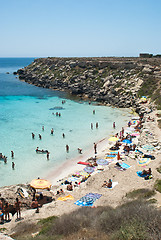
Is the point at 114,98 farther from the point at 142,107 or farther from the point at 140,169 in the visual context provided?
the point at 140,169

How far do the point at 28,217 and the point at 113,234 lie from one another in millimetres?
6006

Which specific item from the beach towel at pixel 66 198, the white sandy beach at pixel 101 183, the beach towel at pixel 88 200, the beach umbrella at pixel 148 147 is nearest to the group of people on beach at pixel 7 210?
the white sandy beach at pixel 101 183

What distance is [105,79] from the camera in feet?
178

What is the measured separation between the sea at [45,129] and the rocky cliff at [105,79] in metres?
4.38

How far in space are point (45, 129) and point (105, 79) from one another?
28.4 meters

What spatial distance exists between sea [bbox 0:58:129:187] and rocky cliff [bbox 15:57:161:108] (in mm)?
4378

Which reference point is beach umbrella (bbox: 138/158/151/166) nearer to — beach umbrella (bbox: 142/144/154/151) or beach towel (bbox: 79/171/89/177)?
beach umbrella (bbox: 142/144/154/151)

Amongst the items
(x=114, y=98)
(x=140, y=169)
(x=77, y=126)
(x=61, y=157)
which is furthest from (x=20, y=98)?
(x=140, y=169)

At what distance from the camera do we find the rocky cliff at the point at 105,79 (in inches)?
1788

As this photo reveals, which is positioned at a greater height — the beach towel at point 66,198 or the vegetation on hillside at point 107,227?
the vegetation on hillside at point 107,227

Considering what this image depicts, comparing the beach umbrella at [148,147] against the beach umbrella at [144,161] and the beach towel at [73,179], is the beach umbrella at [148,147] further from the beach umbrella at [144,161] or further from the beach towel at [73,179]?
the beach towel at [73,179]

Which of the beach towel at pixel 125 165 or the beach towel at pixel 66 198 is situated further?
the beach towel at pixel 125 165

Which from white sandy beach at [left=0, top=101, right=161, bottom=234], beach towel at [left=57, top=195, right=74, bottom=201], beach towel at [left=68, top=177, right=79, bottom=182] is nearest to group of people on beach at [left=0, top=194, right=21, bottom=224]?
white sandy beach at [left=0, top=101, right=161, bottom=234]

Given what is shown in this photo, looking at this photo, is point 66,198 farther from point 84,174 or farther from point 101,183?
point 84,174
